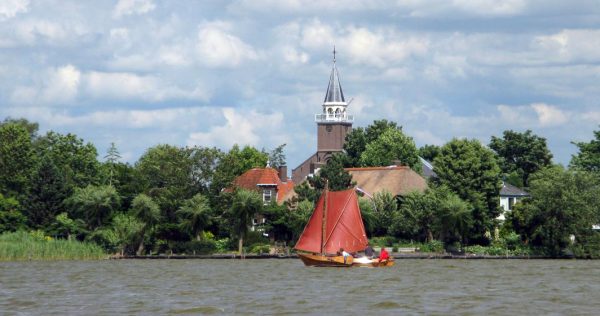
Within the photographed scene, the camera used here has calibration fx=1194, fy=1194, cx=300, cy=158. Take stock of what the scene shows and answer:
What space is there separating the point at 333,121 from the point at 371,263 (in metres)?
84.9

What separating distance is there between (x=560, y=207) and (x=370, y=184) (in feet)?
95.4

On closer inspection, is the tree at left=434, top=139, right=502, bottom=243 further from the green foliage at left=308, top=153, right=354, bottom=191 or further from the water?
the water

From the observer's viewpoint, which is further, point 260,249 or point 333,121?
point 333,121

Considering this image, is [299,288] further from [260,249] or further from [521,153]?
[521,153]

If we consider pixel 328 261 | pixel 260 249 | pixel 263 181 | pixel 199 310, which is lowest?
pixel 199 310

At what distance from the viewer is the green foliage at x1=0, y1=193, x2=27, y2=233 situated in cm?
9338

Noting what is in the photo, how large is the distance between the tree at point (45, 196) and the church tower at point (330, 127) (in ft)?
214

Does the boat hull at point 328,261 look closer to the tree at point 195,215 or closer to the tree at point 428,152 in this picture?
the tree at point 195,215

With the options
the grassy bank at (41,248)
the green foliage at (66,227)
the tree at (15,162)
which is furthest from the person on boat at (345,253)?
the tree at (15,162)

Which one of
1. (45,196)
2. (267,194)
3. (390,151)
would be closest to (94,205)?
(45,196)

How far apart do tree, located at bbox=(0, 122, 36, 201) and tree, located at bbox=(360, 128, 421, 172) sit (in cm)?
3874

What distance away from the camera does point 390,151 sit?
133m

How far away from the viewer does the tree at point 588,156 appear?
118 m

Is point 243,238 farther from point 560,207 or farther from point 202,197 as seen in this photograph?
point 560,207
